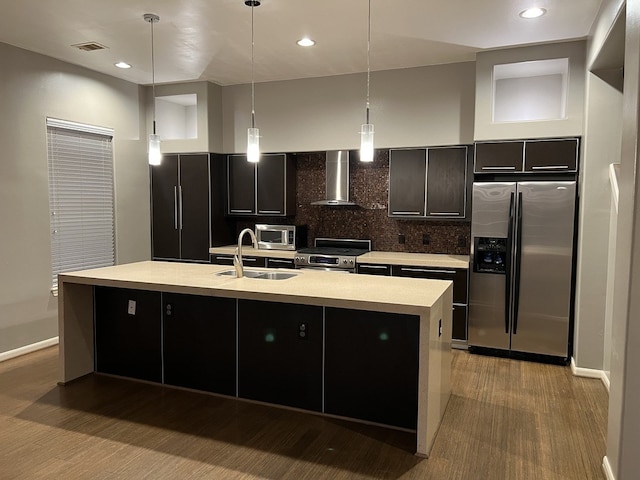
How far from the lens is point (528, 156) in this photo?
4.46 metres

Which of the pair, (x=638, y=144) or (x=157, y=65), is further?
(x=157, y=65)

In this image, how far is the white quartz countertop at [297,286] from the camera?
2.83m

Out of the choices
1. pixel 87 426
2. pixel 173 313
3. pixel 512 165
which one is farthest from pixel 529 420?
→ pixel 87 426

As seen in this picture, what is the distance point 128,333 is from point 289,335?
1.47 metres

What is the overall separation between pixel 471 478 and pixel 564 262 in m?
2.49

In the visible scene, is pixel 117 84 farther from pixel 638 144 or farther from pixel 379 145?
pixel 638 144

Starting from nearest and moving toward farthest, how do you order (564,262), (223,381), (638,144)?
1. (638,144)
2. (223,381)
3. (564,262)

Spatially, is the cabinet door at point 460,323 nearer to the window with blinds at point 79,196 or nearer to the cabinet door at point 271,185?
the cabinet door at point 271,185

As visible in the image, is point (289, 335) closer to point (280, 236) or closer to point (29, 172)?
point (280, 236)

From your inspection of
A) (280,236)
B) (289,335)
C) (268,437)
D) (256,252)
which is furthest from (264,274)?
(280,236)

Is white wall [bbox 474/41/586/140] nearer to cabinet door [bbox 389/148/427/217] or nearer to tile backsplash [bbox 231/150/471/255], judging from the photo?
cabinet door [bbox 389/148/427/217]

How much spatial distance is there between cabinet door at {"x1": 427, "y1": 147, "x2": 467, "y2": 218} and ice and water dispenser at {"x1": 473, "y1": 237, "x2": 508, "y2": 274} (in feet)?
1.67

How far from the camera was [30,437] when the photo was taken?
2982 mm

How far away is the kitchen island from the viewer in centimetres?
Result: 297
